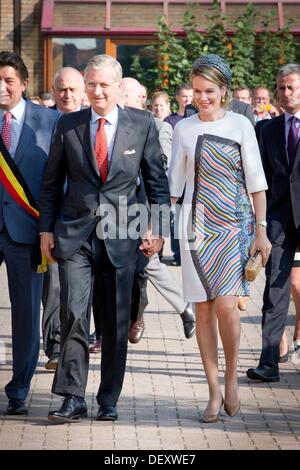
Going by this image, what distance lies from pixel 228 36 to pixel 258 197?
1728 centimetres

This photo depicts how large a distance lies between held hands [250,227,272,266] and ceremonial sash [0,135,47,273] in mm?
1283

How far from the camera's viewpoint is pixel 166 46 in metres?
22.7

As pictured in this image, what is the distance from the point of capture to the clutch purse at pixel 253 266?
7.29m

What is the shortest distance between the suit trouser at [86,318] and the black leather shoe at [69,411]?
0.16ft

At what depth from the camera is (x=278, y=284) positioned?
891 centimetres

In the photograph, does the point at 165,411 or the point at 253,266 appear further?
the point at 165,411

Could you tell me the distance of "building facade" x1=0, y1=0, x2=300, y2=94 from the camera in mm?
27422

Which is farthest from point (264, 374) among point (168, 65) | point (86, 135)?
point (168, 65)

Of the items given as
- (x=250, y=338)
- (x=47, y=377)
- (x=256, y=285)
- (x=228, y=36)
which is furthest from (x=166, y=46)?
(x=47, y=377)

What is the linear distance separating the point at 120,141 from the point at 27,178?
2.31ft

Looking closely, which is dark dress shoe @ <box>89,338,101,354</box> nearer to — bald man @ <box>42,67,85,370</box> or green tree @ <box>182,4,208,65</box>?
bald man @ <box>42,67,85,370</box>

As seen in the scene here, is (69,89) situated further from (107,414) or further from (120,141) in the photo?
(107,414)

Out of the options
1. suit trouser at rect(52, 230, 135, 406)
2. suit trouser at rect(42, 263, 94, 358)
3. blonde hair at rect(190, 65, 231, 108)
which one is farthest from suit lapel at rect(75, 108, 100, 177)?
suit trouser at rect(42, 263, 94, 358)

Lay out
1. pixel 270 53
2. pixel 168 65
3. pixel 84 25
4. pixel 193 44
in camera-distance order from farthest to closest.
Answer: pixel 84 25, pixel 270 53, pixel 193 44, pixel 168 65
